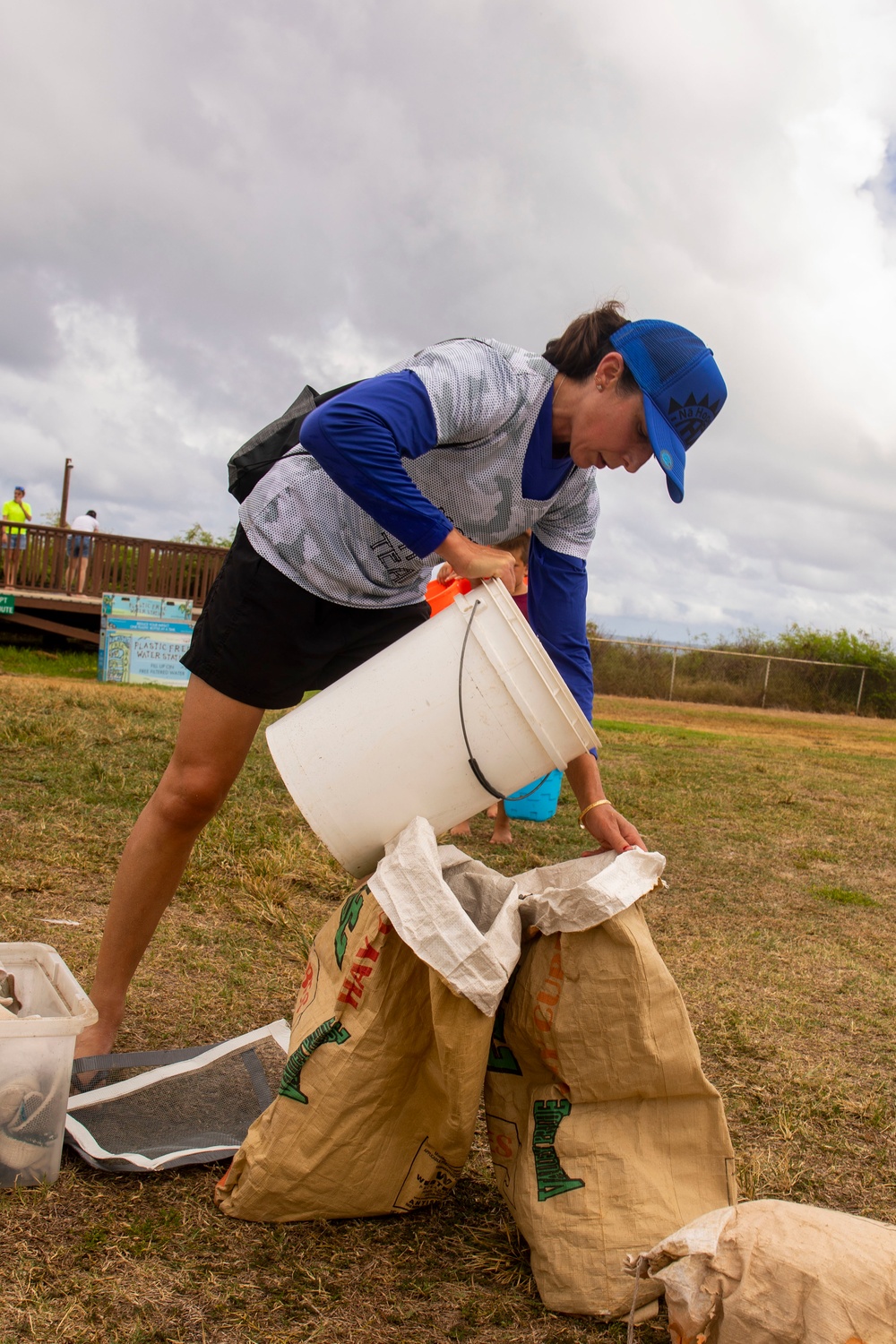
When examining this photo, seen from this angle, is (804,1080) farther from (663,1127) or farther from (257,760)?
(257,760)

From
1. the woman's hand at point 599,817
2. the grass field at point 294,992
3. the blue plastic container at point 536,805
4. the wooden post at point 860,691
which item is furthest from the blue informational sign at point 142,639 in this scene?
the wooden post at point 860,691

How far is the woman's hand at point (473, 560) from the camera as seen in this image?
1.57 m

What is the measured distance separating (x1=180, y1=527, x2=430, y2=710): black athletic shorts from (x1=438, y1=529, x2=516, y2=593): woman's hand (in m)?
0.37

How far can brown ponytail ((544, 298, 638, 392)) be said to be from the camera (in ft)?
5.70

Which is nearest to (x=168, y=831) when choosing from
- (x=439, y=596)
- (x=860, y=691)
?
(x=439, y=596)

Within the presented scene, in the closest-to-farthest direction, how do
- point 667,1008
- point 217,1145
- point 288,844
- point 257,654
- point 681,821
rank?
point 667,1008 → point 217,1145 → point 257,654 → point 288,844 → point 681,821

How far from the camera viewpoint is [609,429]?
171 cm

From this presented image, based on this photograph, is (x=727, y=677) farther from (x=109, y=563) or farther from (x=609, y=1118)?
(x=609, y=1118)

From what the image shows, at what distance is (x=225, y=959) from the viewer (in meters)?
2.65

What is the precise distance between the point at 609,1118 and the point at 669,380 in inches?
48.2

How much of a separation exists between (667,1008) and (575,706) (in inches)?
19.5

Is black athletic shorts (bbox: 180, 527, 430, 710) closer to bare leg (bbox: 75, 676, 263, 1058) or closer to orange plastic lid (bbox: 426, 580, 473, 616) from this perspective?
bare leg (bbox: 75, 676, 263, 1058)

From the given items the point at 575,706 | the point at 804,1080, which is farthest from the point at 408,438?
the point at 804,1080

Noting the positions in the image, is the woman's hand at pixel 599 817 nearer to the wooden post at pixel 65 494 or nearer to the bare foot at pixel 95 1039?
the bare foot at pixel 95 1039
